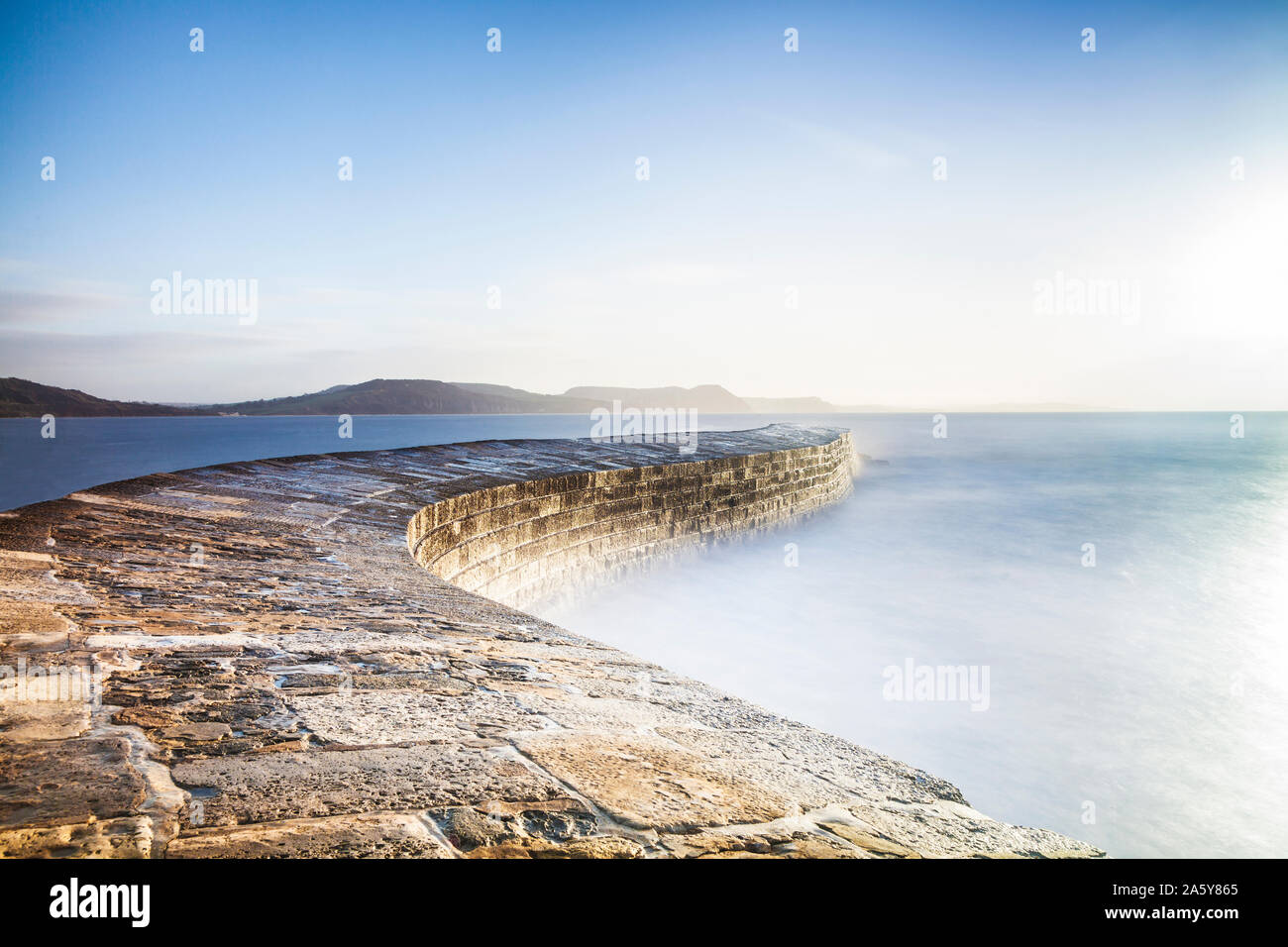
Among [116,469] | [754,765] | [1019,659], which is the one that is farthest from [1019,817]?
[116,469]

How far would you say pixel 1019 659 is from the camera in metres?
7.26

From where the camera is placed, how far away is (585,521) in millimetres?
7629

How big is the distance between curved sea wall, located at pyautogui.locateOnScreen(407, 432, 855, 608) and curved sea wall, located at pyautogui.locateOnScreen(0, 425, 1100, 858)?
4.81ft

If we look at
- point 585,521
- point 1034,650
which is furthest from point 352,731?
point 1034,650

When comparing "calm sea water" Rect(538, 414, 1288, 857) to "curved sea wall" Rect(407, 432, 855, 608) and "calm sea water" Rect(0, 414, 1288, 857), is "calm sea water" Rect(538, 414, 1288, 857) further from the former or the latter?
"curved sea wall" Rect(407, 432, 855, 608)

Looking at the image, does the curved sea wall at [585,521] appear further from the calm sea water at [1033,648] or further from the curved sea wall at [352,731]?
the curved sea wall at [352,731]

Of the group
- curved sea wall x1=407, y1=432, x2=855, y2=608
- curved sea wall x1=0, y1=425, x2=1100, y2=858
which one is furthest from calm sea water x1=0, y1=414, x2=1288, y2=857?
curved sea wall x1=0, y1=425, x2=1100, y2=858

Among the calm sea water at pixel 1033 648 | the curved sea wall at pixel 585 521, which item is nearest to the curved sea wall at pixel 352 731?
the curved sea wall at pixel 585 521

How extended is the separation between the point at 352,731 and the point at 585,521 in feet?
19.8

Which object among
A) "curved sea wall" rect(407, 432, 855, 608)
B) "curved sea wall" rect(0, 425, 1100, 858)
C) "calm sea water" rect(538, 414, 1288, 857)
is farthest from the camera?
"curved sea wall" rect(407, 432, 855, 608)

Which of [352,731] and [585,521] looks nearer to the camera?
[352,731]

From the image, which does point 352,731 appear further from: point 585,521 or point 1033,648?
point 1033,648

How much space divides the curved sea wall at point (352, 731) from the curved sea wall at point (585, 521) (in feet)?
4.81

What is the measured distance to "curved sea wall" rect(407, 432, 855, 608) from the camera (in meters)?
5.67
